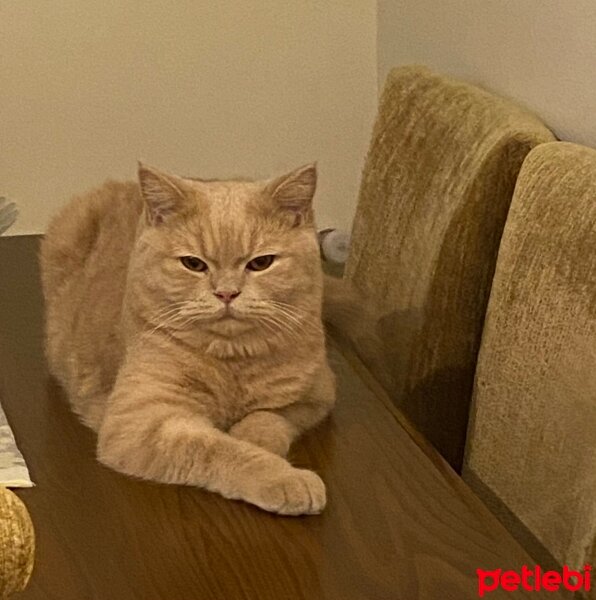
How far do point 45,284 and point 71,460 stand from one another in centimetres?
48

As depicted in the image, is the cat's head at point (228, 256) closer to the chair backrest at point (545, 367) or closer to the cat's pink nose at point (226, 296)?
the cat's pink nose at point (226, 296)

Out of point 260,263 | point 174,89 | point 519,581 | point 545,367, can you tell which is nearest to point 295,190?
point 260,263

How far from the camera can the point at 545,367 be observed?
1366mm

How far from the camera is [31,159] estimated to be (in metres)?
2.42

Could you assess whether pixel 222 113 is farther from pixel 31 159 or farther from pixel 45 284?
pixel 45 284

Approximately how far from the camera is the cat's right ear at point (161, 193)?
1250 mm

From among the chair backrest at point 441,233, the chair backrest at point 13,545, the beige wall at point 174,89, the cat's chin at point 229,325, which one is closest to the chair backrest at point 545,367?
the chair backrest at point 441,233

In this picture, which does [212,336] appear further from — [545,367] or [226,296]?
[545,367]

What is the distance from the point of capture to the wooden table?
3.17 feet

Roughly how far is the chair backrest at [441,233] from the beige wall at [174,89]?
0.63 m

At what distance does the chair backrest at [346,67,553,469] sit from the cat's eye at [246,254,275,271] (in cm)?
45

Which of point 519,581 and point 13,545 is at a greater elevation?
point 13,545

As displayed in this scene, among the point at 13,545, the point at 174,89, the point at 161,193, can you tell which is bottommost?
the point at 174,89

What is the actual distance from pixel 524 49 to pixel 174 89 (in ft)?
3.17
